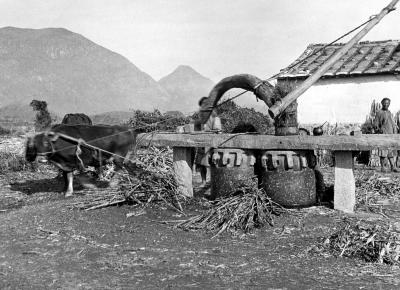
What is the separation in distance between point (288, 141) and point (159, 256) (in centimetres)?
283

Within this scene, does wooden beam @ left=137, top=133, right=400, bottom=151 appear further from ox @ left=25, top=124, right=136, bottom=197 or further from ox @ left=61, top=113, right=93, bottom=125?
ox @ left=61, top=113, right=93, bottom=125

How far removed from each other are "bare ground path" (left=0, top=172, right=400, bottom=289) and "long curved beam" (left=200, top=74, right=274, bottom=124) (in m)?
1.97

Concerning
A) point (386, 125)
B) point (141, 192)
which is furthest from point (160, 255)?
point (386, 125)

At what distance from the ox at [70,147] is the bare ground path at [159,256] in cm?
200

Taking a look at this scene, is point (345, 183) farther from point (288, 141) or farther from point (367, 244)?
point (367, 244)

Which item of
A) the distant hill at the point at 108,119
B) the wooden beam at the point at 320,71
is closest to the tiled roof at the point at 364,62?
the wooden beam at the point at 320,71

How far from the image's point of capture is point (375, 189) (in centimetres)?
981

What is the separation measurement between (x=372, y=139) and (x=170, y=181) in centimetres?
337

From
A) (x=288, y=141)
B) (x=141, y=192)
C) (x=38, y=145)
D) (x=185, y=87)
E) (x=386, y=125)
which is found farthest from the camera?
(x=185, y=87)

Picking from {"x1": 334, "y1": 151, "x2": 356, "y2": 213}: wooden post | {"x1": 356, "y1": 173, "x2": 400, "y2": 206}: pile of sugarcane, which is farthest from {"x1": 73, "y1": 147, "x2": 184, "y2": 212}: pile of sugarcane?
{"x1": 356, "y1": 173, "x2": 400, "y2": 206}: pile of sugarcane

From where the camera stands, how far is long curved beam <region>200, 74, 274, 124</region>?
8500 mm

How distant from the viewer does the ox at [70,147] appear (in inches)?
415

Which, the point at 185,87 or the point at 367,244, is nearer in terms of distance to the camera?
the point at 367,244

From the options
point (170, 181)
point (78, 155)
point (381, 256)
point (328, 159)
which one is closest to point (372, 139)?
point (381, 256)
